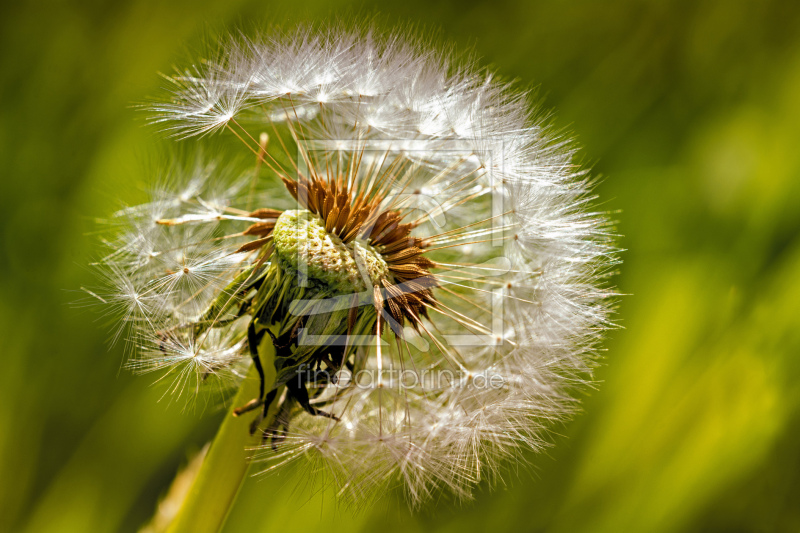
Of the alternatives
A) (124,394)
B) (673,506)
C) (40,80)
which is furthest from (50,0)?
(673,506)

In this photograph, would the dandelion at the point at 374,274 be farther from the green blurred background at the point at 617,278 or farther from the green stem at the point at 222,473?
the green blurred background at the point at 617,278

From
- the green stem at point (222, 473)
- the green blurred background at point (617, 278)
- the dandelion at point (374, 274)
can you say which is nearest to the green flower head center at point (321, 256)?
the dandelion at point (374, 274)

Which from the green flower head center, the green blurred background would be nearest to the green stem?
the green flower head center

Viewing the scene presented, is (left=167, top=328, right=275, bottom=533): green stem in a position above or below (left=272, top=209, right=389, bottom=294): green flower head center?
below

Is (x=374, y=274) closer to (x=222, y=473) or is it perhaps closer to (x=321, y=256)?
(x=321, y=256)

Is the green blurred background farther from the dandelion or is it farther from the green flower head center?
the green flower head center

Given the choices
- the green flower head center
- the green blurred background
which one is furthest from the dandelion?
the green blurred background

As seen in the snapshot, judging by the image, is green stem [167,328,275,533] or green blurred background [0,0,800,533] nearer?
green stem [167,328,275,533]
